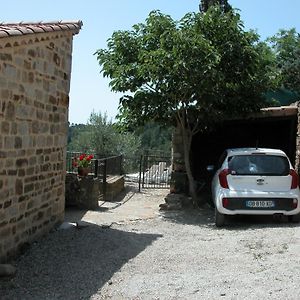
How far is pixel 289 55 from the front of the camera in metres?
23.4

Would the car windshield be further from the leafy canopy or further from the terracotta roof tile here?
the terracotta roof tile

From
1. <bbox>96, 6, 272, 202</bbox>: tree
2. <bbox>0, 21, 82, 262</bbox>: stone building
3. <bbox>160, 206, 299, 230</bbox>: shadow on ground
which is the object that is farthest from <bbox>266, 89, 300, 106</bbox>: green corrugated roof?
<bbox>0, 21, 82, 262</bbox>: stone building

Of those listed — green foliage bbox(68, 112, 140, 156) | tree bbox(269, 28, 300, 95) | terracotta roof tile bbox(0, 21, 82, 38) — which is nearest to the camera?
terracotta roof tile bbox(0, 21, 82, 38)

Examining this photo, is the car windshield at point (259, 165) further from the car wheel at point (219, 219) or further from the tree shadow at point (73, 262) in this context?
the tree shadow at point (73, 262)

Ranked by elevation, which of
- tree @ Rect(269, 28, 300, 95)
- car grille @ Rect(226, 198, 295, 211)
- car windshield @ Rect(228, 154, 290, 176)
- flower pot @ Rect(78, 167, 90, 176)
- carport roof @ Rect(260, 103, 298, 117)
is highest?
tree @ Rect(269, 28, 300, 95)

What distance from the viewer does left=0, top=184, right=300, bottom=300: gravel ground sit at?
16.7 feet

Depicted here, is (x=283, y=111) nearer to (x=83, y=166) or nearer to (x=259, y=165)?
(x=259, y=165)

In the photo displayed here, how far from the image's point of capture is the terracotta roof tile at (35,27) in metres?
5.94

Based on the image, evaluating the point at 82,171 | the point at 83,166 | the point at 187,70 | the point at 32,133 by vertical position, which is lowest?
the point at 82,171

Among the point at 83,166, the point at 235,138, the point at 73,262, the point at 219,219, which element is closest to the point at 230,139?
the point at 235,138

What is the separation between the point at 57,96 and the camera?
320 inches

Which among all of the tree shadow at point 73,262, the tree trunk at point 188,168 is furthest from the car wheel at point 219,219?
the tree trunk at point 188,168

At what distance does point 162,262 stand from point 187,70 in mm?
5090

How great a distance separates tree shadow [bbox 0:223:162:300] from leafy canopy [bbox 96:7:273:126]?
3825 mm
